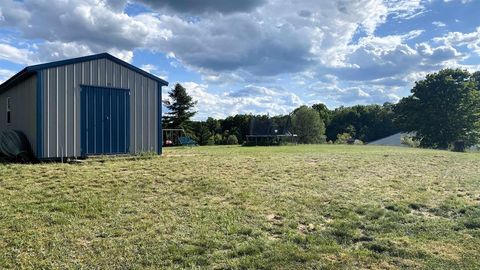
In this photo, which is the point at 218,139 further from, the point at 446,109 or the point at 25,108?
the point at 25,108

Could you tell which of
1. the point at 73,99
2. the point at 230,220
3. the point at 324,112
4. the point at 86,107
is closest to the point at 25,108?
the point at 73,99

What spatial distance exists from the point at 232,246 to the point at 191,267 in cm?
71

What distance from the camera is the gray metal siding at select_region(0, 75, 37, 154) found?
11040 mm

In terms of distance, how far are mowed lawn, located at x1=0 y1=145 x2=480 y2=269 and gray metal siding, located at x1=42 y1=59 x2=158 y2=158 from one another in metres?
2.11

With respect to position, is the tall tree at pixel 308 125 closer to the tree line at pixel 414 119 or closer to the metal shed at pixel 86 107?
the tree line at pixel 414 119

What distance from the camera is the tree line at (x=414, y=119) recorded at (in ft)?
131

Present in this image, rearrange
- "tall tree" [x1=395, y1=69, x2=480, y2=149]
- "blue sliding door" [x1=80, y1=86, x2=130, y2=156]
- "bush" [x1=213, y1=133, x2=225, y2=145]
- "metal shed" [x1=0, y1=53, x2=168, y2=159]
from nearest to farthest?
"metal shed" [x1=0, y1=53, x2=168, y2=159]
"blue sliding door" [x1=80, y1=86, x2=130, y2=156]
"tall tree" [x1=395, y1=69, x2=480, y2=149]
"bush" [x1=213, y1=133, x2=225, y2=145]

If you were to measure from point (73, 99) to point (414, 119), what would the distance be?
39296 mm

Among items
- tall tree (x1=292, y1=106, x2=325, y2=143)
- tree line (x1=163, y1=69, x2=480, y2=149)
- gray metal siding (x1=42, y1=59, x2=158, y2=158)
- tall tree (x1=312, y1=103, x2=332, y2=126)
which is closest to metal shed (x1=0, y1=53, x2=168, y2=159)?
gray metal siding (x1=42, y1=59, x2=158, y2=158)

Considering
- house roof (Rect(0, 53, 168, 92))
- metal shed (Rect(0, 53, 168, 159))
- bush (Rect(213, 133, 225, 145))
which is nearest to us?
house roof (Rect(0, 53, 168, 92))

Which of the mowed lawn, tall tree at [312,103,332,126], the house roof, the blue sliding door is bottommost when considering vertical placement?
the mowed lawn

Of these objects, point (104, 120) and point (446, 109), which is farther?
point (446, 109)

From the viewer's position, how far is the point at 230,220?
534 centimetres

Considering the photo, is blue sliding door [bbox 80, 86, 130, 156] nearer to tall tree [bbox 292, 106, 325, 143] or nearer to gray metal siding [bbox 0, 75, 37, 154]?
gray metal siding [bbox 0, 75, 37, 154]
